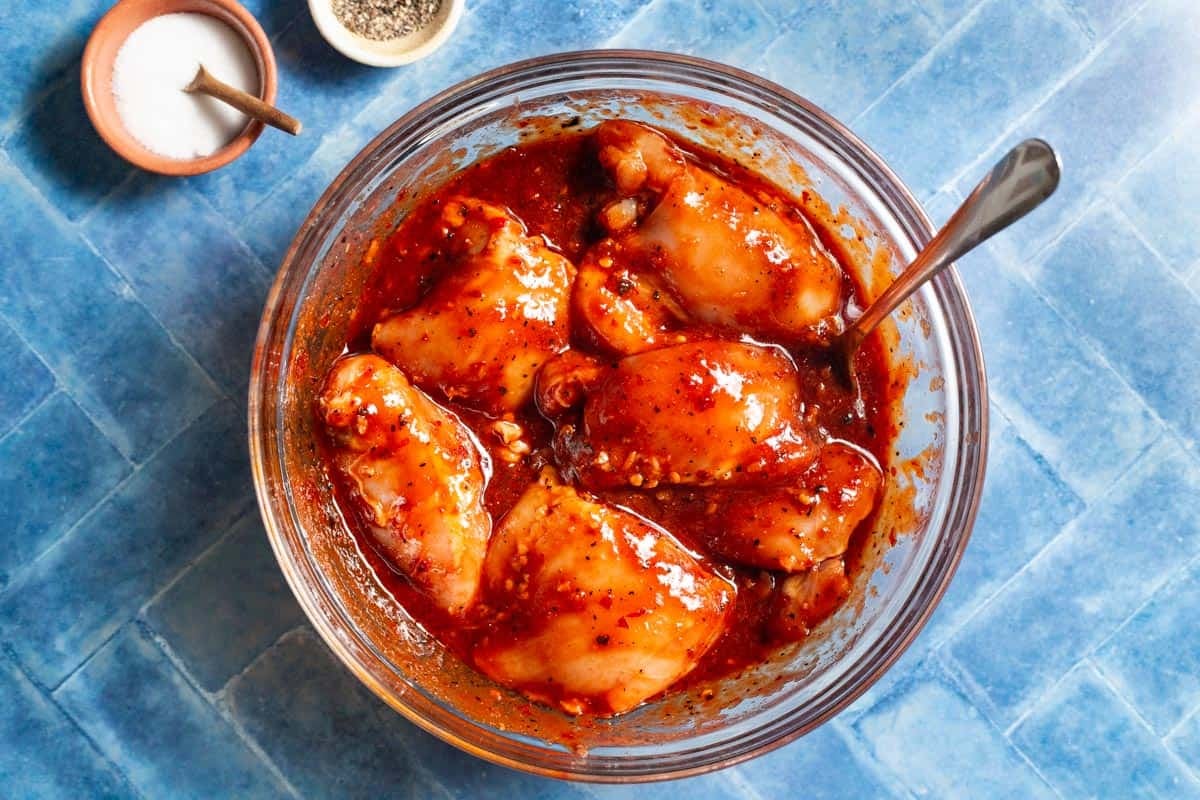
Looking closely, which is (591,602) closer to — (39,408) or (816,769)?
(816,769)

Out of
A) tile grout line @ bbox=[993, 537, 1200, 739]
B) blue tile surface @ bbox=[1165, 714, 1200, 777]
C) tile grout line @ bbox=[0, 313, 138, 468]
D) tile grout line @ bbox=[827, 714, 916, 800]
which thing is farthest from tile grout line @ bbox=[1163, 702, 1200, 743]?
tile grout line @ bbox=[0, 313, 138, 468]

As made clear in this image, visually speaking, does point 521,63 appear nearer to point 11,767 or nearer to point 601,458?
point 601,458

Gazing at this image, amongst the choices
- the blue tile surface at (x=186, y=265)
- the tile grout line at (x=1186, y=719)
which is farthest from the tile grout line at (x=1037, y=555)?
the blue tile surface at (x=186, y=265)

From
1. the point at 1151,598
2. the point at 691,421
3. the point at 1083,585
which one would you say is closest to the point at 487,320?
the point at 691,421

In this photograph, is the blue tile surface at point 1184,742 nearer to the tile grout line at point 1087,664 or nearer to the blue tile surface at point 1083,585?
the tile grout line at point 1087,664

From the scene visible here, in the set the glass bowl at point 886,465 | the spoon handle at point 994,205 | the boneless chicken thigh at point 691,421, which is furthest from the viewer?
the glass bowl at point 886,465
